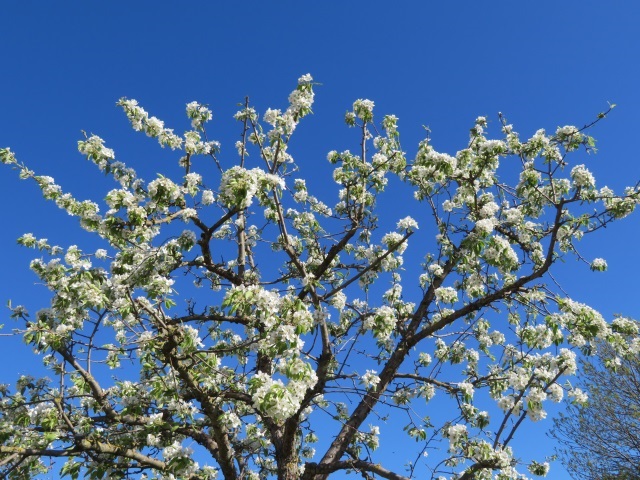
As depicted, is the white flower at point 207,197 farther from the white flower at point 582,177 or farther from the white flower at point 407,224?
the white flower at point 582,177

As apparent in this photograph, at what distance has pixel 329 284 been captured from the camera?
30.8 feet

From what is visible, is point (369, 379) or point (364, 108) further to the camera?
point (364, 108)

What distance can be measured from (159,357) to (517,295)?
195 inches

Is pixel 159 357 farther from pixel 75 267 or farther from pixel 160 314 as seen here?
pixel 75 267

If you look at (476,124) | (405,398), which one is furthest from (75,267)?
(476,124)

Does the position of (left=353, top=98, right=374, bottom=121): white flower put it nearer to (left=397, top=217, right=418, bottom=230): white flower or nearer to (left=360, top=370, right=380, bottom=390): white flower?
(left=397, top=217, right=418, bottom=230): white flower

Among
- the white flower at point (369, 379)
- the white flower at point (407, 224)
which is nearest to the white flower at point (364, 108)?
the white flower at point (407, 224)

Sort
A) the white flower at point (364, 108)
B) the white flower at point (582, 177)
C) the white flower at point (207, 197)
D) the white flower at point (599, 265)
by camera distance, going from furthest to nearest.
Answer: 1. the white flower at point (364, 108)
2. the white flower at point (599, 265)
3. the white flower at point (582, 177)
4. the white flower at point (207, 197)

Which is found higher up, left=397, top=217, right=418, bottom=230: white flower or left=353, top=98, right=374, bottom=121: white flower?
left=353, top=98, right=374, bottom=121: white flower

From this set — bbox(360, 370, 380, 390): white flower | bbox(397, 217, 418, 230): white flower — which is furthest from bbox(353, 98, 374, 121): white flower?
bbox(360, 370, 380, 390): white flower

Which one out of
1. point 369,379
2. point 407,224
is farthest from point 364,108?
point 369,379

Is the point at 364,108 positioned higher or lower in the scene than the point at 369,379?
higher

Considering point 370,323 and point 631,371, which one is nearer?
point 370,323

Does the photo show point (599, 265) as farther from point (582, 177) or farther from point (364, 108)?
point (364, 108)
